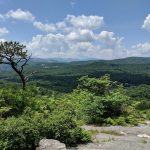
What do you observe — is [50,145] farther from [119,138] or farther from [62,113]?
[119,138]

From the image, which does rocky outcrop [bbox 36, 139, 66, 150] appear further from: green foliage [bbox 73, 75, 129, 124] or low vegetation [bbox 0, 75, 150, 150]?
green foliage [bbox 73, 75, 129, 124]

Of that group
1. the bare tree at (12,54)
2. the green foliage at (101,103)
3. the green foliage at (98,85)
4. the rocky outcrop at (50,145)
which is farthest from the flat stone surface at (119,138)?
the bare tree at (12,54)

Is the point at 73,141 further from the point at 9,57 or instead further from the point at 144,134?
the point at 9,57

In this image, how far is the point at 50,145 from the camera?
13086 mm

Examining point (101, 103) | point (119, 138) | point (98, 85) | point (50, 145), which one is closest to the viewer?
point (50, 145)

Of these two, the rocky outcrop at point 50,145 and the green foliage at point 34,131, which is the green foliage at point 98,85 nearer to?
the green foliage at point 34,131

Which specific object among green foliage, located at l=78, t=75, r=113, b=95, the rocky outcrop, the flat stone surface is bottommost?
the flat stone surface

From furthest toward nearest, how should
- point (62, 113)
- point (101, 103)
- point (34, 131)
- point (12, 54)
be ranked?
point (12, 54), point (101, 103), point (62, 113), point (34, 131)

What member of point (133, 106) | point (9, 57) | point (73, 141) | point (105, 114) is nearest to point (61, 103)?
point (105, 114)

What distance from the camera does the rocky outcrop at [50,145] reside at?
12961 mm

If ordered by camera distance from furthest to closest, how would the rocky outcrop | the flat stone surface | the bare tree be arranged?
the bare tree, the flat stone surface, the rocky outcrop

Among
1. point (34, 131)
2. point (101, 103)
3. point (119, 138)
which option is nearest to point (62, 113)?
point (34, 131)

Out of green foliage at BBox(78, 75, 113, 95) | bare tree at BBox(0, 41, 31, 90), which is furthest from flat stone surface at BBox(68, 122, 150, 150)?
bare tree at BBox(0, 41, 31, 90)

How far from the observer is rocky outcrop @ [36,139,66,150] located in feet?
42.5
